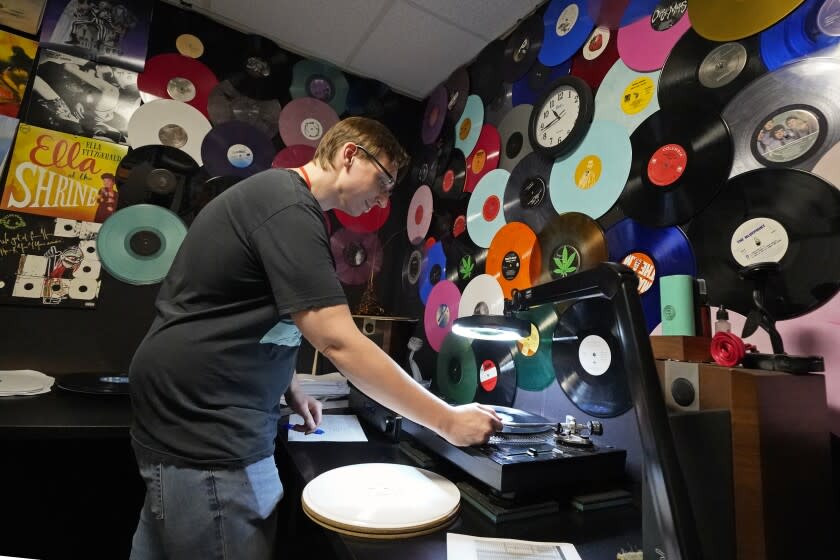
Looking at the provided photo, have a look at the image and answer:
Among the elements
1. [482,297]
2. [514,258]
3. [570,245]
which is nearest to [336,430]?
[482,297]

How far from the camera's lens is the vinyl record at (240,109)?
221cm

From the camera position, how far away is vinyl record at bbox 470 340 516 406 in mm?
1576

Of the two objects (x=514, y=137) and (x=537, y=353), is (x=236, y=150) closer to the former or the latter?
(x=514, y=137)

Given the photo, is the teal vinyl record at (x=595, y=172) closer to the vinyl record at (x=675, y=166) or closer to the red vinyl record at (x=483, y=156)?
the vinyl record at (x=675, y=166)

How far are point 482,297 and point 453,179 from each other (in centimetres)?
78

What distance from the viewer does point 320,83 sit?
250cm

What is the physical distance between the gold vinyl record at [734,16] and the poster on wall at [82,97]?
2524 millimetres

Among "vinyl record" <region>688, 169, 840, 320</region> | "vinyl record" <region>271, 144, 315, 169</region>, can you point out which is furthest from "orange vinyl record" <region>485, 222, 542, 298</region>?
"vinyl record" <region>271, 144, 315, 169</region>

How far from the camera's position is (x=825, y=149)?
0.84 m

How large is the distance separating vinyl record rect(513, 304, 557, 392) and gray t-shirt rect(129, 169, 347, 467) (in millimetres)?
886

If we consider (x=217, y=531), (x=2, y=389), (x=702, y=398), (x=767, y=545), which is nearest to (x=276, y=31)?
(x=2, y=389)

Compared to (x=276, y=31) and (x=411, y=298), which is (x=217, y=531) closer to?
(x=411, y=298)

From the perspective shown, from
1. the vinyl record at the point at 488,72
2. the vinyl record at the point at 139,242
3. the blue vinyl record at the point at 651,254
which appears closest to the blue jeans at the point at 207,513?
the blue vinyl record at the point at 651,254

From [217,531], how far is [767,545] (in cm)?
100
